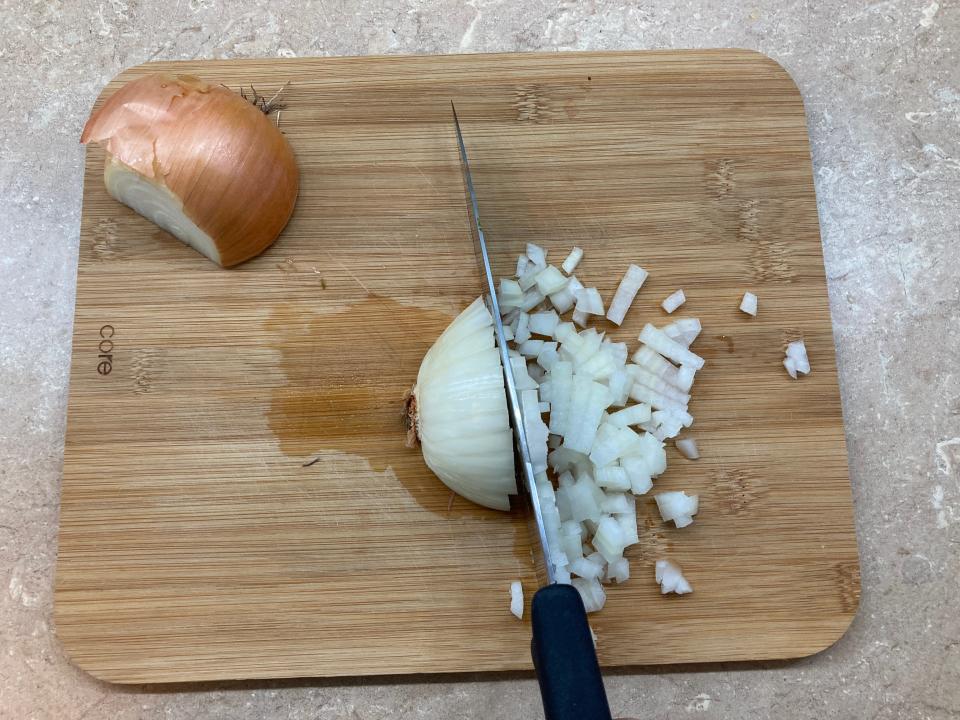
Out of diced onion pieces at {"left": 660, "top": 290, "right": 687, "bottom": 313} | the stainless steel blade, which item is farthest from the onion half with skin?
diced onion pieces at {"left": 660, "top": 290, "right": 687, "bottom": 313}

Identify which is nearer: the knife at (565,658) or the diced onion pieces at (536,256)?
the knife at (565,658)

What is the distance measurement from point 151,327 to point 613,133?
1085mm

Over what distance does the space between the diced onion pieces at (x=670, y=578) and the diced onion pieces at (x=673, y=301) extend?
0.53 meters

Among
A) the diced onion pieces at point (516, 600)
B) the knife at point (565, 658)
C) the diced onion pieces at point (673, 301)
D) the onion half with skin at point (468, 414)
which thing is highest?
the diced onion pieces at point (673, 301)

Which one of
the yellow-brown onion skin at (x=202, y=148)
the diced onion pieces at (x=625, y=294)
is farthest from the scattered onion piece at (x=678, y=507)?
the yellow-brown onion skin at (x=202, y=148)

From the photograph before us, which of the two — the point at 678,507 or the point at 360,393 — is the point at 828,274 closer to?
the point at 678,507

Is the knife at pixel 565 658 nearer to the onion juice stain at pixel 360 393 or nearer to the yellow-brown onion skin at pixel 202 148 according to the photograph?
the onion juice stain at pixel 360 393

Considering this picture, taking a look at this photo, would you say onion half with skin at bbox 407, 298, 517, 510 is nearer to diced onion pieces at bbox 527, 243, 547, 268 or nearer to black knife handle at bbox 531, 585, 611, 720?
diced onion pieces at bbox 527, 243, 547, 268

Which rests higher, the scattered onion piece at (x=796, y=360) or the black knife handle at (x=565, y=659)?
the scattered onion piece at (x=796, y=360)

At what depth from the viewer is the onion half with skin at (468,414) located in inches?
53.4

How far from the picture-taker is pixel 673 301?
1535 millimetres

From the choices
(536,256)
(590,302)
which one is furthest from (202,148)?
(590,302)

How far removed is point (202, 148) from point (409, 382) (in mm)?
618

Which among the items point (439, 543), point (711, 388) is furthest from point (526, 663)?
point (711, 388)
